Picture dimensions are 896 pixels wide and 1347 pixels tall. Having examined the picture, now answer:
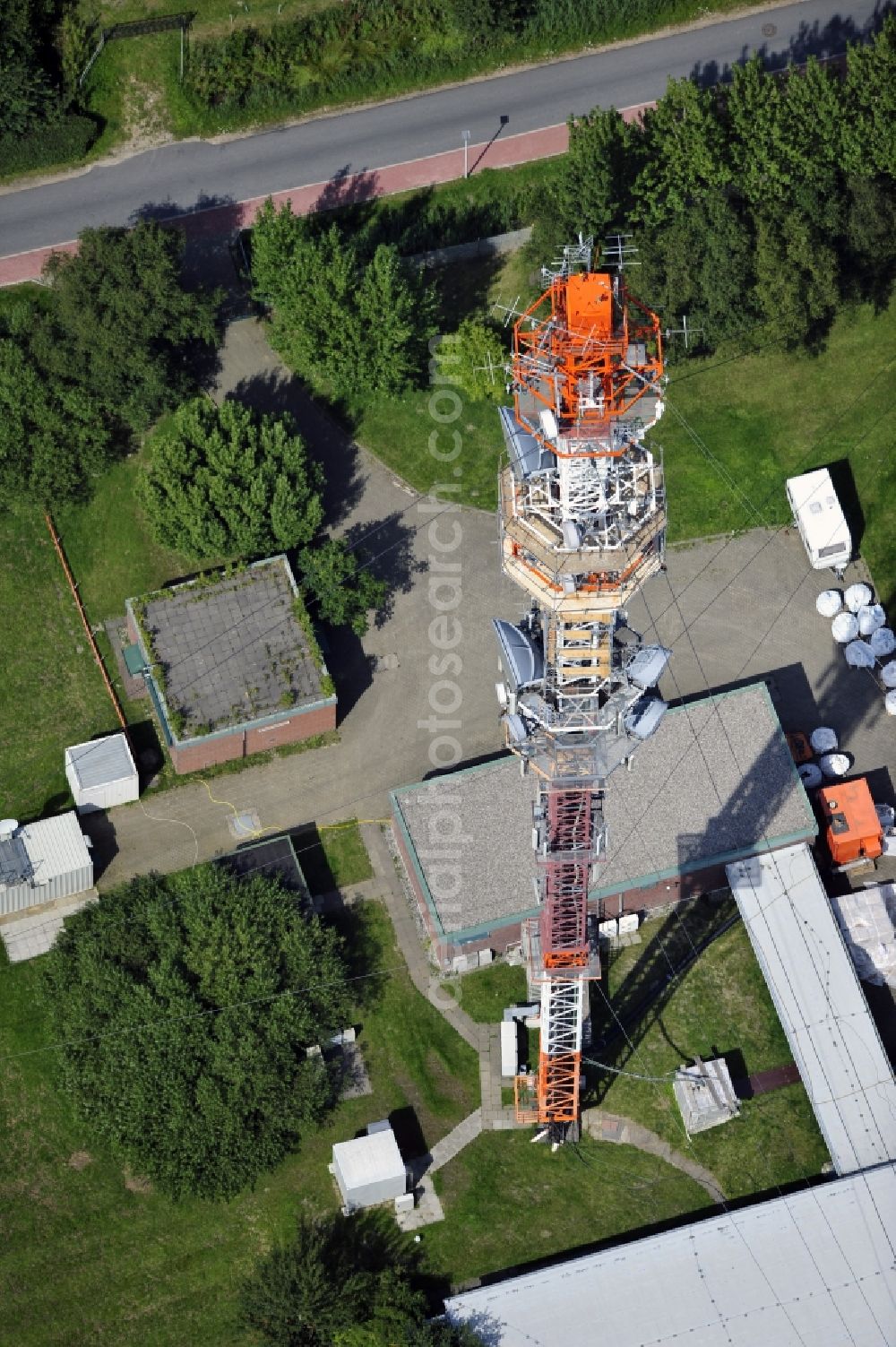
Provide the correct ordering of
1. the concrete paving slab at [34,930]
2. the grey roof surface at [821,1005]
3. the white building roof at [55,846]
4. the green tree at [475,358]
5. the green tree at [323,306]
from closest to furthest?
the grey roof surface at [821,1005] → the concrete paving slab at [34,930] → the white building roof at [55,846] → the green tree at [323,306] → the green tree at [475,358]

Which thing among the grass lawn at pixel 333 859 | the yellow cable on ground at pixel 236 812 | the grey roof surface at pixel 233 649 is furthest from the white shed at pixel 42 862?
the grass lawn at pixel 333 859

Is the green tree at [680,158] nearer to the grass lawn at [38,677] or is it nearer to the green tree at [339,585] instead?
the green tree at [339,585]

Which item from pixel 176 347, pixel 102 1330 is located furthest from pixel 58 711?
pixel 102 1330

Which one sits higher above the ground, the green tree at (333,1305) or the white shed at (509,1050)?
the white shed at (509,1050)

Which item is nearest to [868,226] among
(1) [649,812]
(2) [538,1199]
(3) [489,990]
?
(1) [649,812]

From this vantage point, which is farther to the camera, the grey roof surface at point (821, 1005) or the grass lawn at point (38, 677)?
the grass lawn at point (38, 677)

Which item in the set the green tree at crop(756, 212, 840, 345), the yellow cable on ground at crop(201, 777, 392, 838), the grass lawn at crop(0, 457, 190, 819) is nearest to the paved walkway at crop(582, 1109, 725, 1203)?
the yellow cable on ground at crop(201, 777, 392, 838)
